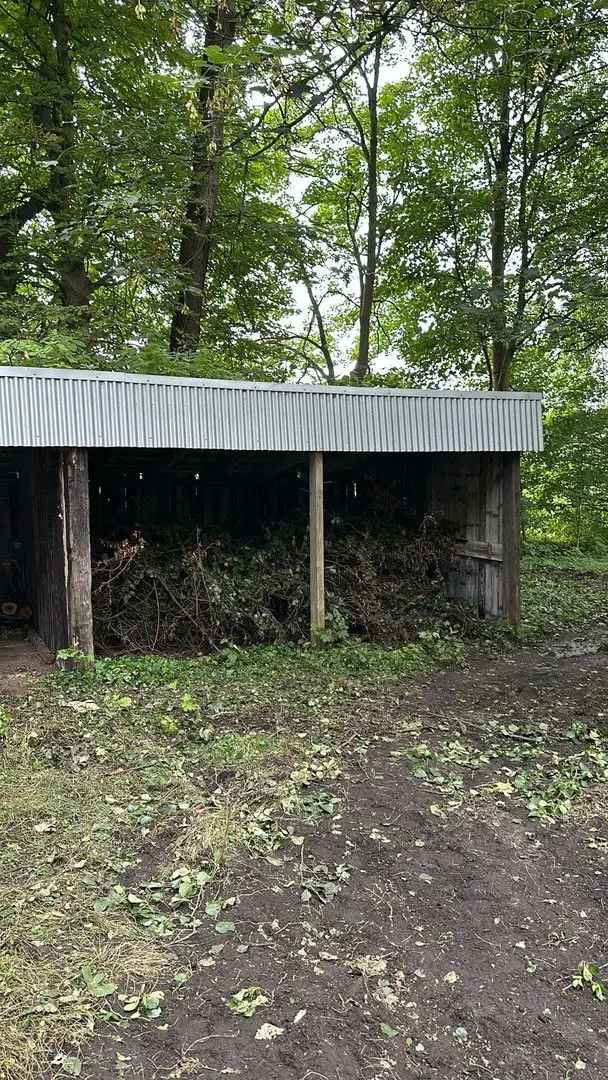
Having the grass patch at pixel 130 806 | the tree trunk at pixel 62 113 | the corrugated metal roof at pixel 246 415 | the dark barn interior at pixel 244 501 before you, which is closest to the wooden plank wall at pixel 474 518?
the dark barn interior at pixel 244 501

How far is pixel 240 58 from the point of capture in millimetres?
4250

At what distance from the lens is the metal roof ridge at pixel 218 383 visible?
5.70 m

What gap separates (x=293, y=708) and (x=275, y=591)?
2.04m

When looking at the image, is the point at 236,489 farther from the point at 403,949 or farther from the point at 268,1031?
the point at 268,1031

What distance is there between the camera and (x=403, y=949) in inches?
111

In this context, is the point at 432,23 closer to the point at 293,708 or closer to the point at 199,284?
the point at 293,708

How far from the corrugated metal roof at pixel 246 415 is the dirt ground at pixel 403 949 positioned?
3.31 meters

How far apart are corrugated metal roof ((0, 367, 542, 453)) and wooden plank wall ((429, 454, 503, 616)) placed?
0.77 meters

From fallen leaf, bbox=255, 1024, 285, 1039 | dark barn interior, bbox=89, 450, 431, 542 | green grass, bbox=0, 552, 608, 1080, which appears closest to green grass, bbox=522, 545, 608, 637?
dark barn interior, bbox=89, 450, 431, 542

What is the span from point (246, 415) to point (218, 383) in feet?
1.25

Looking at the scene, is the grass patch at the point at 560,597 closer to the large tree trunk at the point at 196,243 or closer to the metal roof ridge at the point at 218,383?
Answer: the metal roof ridge at the point at 218,383

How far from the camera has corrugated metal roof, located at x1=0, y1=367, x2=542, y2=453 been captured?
18.9 feet

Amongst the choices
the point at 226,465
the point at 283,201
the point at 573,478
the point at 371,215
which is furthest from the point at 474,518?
the point at 283,201

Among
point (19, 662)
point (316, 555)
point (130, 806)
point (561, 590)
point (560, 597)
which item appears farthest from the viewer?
point (561, 590)
